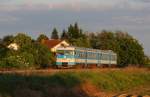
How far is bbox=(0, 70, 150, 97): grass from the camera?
75.3 ft

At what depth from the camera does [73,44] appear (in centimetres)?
6975

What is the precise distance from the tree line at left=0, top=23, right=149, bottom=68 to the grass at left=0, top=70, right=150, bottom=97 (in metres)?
8.68

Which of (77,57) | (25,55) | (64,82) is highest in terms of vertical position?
(25,55)

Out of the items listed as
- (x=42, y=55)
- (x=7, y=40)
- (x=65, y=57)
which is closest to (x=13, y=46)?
(x=42, y=55)

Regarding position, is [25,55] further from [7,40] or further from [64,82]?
[64,82]

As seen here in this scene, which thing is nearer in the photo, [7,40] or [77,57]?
[77,57]

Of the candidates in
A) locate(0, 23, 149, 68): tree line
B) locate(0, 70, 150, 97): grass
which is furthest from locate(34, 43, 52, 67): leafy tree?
locate(0, 70, 150, 97): grass

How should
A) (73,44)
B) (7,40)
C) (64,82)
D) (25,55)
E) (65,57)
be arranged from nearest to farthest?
(64,82) < (25,55) < (65,57) < (7,40) < (73,44)

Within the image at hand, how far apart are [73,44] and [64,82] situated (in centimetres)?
4101

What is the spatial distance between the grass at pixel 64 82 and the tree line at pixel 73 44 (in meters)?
8.68

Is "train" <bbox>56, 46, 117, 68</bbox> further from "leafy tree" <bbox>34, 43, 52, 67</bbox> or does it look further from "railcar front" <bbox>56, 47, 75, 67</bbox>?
"leafy tree" <bbox>34, 43, 52, 67</bbox>

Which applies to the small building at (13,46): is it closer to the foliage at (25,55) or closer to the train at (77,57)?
the foliage at (25,55)

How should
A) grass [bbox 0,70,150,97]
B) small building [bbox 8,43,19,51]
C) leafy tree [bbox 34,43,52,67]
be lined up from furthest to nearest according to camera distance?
leafy tree [bbox 34,43,52,67]
small building [bbox 8,43,19,51]
grass [bbox 0,70,150,97]

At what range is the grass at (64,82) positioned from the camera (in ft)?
75.3
